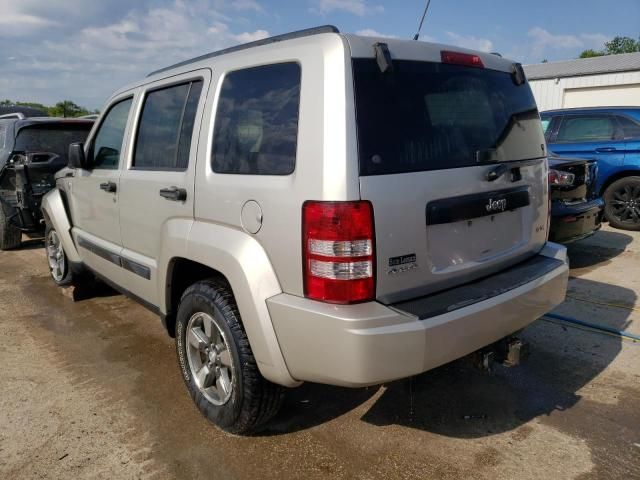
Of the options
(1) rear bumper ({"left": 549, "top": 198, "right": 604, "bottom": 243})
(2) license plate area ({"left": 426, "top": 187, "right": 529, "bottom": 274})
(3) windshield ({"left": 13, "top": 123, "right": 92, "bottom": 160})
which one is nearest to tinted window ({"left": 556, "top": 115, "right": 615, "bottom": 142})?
(1) rear bumper ({"left": 549, "top": 198, "right": 604, "bottom": 243})

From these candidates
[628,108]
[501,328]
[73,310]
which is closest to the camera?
[501,328]

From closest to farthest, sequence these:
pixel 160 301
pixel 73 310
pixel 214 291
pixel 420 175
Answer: pixel 420 175
pixel 214 291
pixel 160 301
pixel 73 310

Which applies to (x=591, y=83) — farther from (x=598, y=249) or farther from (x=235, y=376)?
(x=235, y=376)

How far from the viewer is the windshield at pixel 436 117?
2117 mm

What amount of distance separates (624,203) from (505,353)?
20.2 ft

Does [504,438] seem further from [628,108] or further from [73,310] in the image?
[628,108]

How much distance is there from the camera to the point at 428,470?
7.94 ft

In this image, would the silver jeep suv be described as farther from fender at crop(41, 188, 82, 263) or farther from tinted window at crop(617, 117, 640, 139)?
tinted window at crop(617, 117, 640, 139)

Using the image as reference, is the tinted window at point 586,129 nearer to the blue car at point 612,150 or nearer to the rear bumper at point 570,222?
the blue car at point 612,150

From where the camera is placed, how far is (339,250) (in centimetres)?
204

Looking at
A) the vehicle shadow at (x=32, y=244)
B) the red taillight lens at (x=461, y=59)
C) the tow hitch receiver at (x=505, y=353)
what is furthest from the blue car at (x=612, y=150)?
the vehicle shadow at (x=32, y=244)

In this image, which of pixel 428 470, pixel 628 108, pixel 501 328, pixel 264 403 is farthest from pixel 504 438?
pixel 628 108

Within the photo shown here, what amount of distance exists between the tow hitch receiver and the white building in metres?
21.4

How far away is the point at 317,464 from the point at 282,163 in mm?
1468
